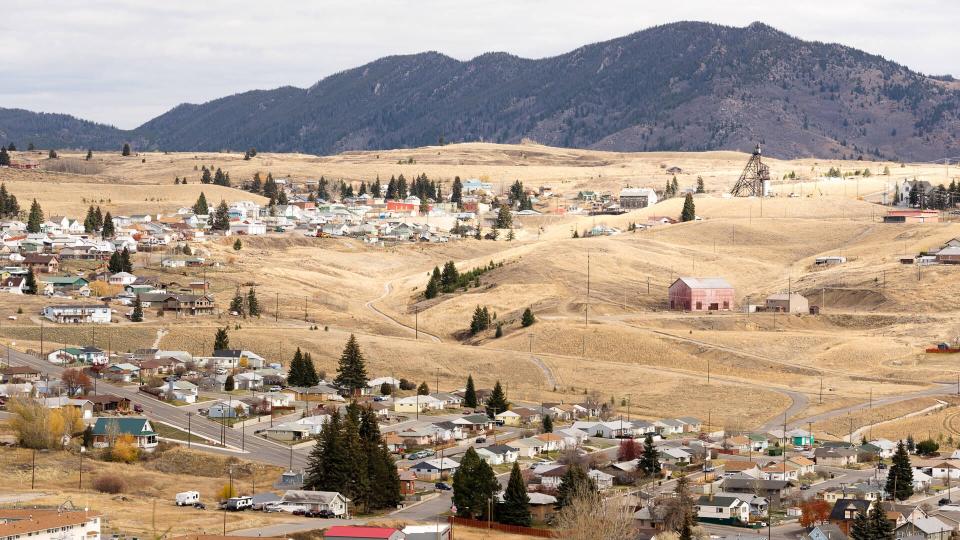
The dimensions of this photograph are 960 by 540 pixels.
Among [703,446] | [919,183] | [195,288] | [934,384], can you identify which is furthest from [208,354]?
[919,183]

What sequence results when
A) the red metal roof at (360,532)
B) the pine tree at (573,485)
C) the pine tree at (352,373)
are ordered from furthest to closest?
the pine tree at (352,373) < the pine tree at (573,485) < the red metal roof at (360,532)

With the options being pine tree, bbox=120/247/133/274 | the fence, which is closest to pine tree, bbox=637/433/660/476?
the fence

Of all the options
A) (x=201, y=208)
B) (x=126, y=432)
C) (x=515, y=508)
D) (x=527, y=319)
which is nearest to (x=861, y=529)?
(x=515, y=508)

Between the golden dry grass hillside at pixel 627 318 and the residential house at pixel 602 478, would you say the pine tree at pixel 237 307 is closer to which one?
the golden dry grass hillside at pixel 627 318

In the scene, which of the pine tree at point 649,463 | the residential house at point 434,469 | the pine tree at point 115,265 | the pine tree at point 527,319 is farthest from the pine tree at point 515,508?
the pine tree at point 115,265

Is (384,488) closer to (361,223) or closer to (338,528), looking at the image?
(338,528)

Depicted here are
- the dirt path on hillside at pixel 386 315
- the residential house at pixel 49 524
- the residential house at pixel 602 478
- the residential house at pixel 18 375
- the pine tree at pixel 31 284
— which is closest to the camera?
the residential house at pixel 49 524
